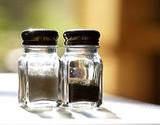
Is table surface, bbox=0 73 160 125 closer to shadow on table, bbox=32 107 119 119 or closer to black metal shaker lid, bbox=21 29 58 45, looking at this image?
shadow on table, bbox=32 107 119 119

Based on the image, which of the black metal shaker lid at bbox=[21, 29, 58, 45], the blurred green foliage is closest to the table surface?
the black metal shaker lid at bbox=[21, 29, 58, 45]

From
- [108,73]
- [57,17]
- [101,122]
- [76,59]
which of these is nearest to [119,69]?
[108,73]

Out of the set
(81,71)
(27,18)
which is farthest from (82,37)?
(27,18)

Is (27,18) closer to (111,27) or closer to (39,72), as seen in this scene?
(111,27)

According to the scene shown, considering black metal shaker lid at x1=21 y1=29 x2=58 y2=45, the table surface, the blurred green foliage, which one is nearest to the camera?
the table surface

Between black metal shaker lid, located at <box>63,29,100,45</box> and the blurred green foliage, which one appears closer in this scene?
black metal shaker lid, located at <box>63,29,100,45</box>

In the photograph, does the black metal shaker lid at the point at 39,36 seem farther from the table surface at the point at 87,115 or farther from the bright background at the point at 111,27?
the bright background at the point at 111,27

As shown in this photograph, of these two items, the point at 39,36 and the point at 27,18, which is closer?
the point at 39,36

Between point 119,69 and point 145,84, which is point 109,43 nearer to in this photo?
point 119,69

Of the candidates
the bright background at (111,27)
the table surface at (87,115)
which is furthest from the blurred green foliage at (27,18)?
the table surface at (87,115)
